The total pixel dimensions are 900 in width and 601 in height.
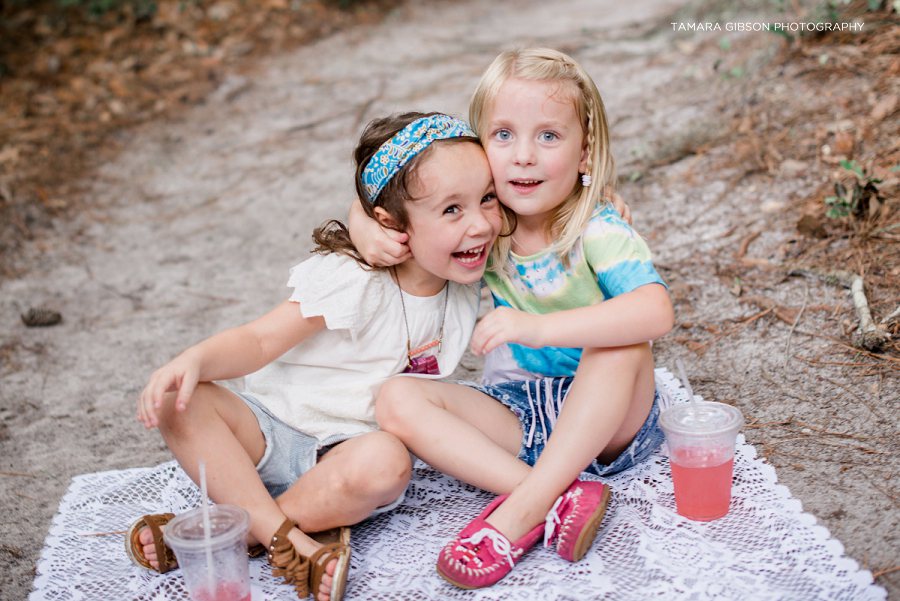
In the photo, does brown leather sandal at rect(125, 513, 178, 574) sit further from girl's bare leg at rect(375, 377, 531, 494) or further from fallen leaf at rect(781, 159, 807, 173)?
fallen leaf at rect(781, 159, 807, 173)

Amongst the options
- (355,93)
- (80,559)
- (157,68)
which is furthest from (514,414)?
(157,68)

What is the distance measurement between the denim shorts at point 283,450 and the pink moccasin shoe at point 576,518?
0.41 meters

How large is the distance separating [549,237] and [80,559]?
140 centimetres

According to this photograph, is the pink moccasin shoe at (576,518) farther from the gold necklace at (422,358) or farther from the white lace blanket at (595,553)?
the gold necklace at (422,358)

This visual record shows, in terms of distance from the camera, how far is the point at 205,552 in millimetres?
1502

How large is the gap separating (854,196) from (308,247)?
7.91ft

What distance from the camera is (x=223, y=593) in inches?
60.9

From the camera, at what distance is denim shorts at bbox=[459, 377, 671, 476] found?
1894 millimetres

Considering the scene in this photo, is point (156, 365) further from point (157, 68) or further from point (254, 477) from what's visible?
point (157, 68)

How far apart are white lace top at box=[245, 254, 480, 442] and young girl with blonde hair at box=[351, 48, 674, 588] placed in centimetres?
11

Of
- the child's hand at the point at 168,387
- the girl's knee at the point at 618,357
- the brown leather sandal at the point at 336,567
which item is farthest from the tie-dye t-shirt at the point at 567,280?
the child's hand at the point at 168,387

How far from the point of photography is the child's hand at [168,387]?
5.30ft

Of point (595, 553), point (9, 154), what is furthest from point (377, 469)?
point (9, 154)

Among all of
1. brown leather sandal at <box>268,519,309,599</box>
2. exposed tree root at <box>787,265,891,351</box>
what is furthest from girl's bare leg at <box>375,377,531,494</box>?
exposed tree root at <box>787,265,891,351</box>
